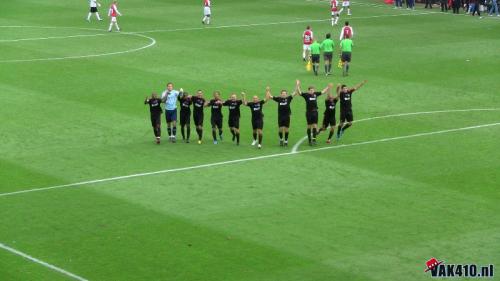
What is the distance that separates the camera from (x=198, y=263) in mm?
25969

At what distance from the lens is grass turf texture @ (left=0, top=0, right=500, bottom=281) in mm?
26500

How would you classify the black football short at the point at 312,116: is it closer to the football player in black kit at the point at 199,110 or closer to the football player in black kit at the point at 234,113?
the football player in black kit at the point at 234,113

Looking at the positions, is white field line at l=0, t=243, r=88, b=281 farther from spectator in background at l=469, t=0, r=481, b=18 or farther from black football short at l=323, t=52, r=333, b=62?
spectator in background at l=469, t=0, r=481, b=18

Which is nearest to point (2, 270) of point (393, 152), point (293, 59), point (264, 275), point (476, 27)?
point (264, 275)

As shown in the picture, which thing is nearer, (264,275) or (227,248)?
(264,275)

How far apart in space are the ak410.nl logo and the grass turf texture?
0.94 ft

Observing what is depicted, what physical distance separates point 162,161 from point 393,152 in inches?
309

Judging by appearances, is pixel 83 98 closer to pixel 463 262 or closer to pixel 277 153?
pixel 277 153

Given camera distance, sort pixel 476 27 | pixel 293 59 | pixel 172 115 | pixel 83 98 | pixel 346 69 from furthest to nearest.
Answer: pixel 476 27 < pixel 293 59 < pixel 346 69 < pixel 83 98 < pixel 172 115

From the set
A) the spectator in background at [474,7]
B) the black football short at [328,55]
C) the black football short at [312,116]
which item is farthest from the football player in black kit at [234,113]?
the spectator in background at [474,7]

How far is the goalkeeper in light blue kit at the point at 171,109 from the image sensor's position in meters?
38.6

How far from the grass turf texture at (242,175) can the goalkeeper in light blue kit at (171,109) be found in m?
0.77

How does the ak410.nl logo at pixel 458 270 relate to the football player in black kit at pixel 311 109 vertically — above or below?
below

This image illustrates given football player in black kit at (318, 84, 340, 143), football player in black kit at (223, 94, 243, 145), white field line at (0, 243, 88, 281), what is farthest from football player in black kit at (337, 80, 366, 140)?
white field line at (0, 243, 88, 281)
